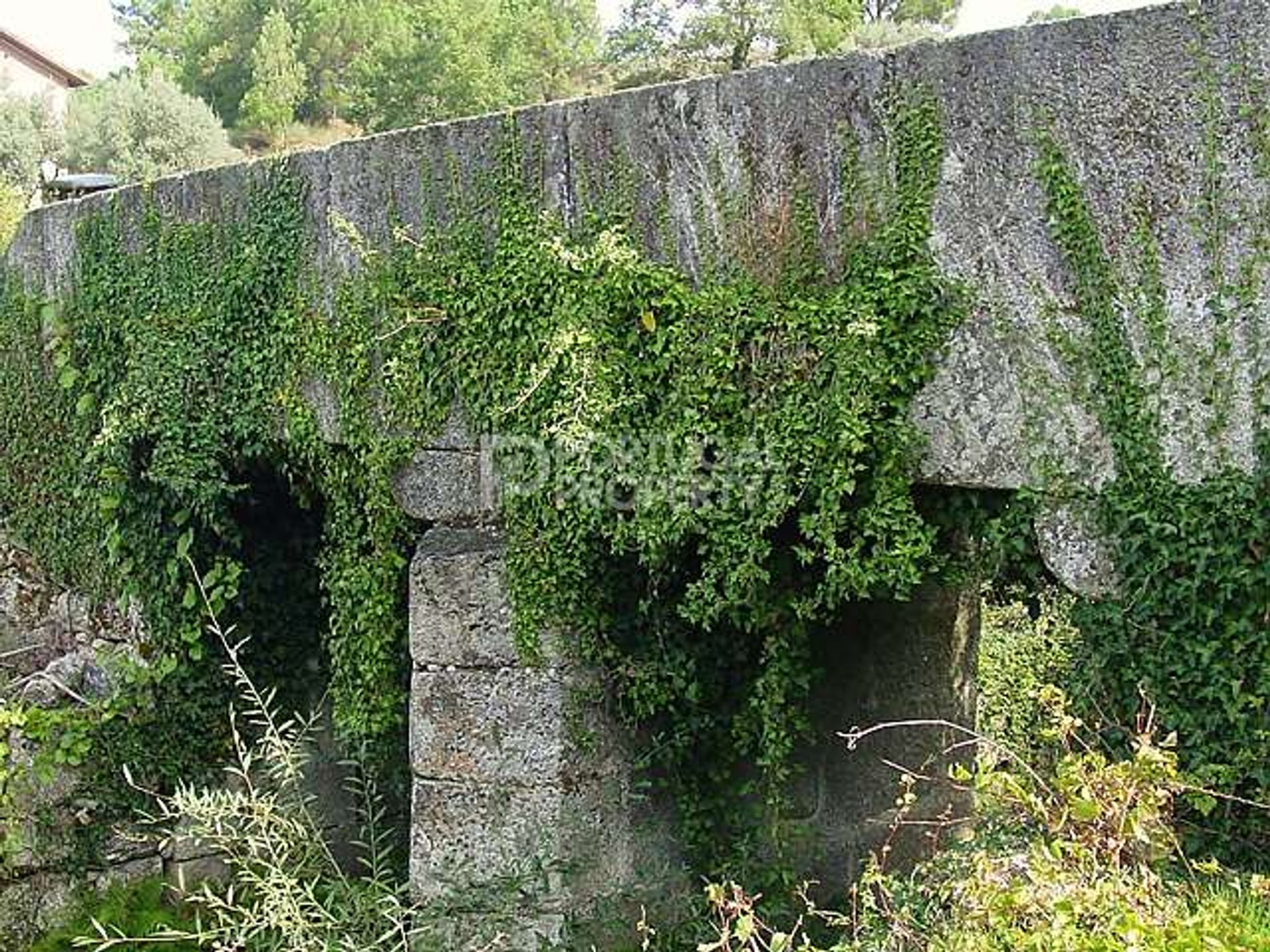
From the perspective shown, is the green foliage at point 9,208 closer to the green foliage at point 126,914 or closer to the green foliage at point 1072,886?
the green foliage at point 126,914

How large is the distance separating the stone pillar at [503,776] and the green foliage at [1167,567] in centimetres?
157

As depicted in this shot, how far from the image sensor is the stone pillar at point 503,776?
13.9ft

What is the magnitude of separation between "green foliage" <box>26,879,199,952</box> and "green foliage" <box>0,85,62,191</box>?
639 inches

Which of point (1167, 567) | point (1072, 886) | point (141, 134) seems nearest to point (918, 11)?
point (141, 134)

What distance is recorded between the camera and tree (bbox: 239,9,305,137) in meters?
26.2

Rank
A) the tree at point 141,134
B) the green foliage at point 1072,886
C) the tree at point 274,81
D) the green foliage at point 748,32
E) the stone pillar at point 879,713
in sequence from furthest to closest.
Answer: the tree at point 274,81, the tree at point 141,134, the green foliage at point 748,32, the stone pillar at point 879,713, the green foliage at point 1072,886

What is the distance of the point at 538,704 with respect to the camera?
427 centimetres

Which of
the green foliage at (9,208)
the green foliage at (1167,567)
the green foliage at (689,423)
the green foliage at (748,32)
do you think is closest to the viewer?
the green foliage at (1167,567)

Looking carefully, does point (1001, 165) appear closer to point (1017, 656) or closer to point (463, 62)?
point (1017, 656)

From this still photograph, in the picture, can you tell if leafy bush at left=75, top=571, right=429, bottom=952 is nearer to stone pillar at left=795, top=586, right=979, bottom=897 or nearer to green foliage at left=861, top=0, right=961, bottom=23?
stone pillar at left=795, top=586, right=979, bottom=897

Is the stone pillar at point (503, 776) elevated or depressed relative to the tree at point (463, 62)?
depressed

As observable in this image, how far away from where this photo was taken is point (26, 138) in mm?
22391

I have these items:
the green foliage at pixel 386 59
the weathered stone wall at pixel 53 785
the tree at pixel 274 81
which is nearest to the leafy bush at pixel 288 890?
the weathered stone wall at pixel 53 785

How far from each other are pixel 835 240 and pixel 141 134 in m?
21.7
